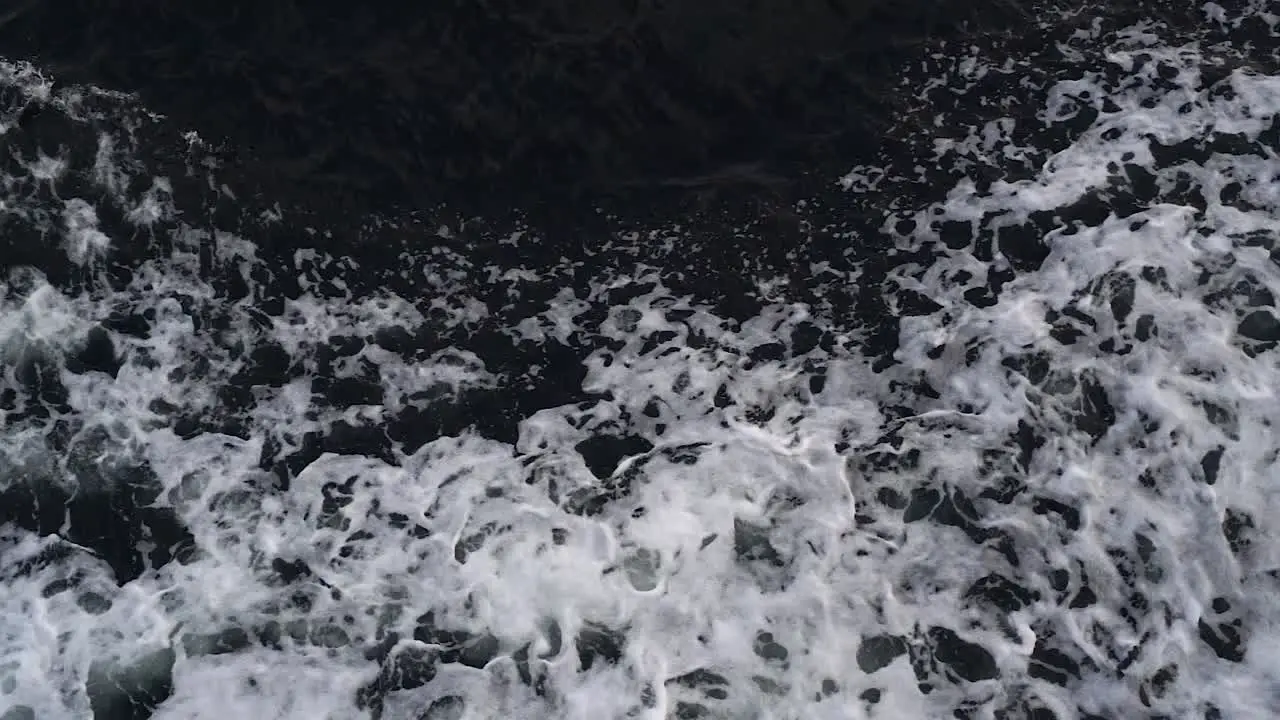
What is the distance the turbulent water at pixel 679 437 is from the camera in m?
11.8

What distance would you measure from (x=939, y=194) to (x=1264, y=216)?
4962 millimetres

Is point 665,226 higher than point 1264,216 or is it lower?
higher

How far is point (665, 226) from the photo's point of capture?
52.2ft

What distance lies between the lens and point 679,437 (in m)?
13.8

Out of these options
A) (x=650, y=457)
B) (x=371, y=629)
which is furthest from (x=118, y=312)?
(x=650, y=457)

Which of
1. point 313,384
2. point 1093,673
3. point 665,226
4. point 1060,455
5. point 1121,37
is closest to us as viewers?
point 1093,673

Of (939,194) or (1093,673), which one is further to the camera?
(939,194)

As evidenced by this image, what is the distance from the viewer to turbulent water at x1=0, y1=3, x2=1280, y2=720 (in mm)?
11805

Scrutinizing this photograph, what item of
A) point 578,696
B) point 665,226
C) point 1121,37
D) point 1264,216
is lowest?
point 578,696

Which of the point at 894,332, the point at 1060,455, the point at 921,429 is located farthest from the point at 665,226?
the point at 1060,455

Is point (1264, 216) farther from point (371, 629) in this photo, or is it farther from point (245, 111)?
point (245, 111)

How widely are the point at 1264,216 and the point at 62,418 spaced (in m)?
Result: 18.5

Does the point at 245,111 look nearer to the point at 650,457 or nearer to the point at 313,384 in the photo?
the point at 313,384

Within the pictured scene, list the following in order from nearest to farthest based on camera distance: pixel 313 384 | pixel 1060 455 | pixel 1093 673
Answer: pixel 1093 673 < pixel 1060 455 < pixel 313 384
